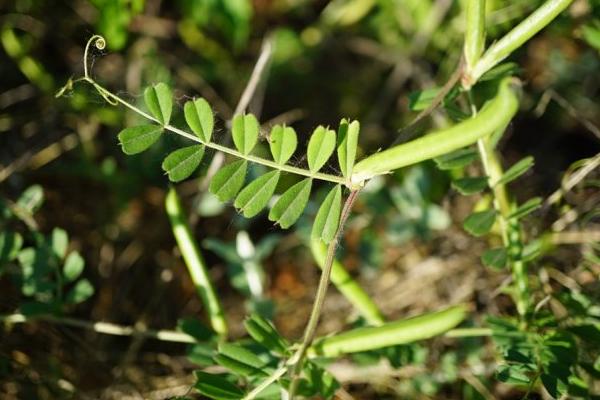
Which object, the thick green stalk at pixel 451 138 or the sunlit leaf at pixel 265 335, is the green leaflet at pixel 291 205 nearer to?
the thick green stalk at pixel 451 138

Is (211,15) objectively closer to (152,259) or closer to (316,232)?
(152,259)

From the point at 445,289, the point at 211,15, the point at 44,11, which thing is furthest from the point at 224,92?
the point at 445,289

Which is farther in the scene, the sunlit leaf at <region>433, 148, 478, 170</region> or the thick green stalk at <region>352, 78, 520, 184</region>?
the sunlit leaf at <region>433, 148, 478, 170</region>

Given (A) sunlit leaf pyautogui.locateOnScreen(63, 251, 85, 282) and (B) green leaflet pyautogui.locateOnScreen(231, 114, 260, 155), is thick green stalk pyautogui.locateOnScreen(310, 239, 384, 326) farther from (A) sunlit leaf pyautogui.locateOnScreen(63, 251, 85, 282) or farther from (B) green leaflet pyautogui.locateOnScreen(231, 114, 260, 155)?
(A) sunlit leaf pyautogui.locateOnScreen(63, 251, 85, 282)

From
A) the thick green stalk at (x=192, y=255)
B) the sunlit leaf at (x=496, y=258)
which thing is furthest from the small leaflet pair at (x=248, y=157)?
the sunlit leaf at (x=496, y=258)

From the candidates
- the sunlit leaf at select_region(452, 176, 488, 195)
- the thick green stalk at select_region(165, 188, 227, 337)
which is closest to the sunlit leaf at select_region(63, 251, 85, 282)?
the thick green stalk at select_region(165, 188, 227, 337)

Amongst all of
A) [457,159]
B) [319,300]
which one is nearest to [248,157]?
[319,300]

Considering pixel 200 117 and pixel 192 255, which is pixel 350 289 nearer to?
pixel 192 255
